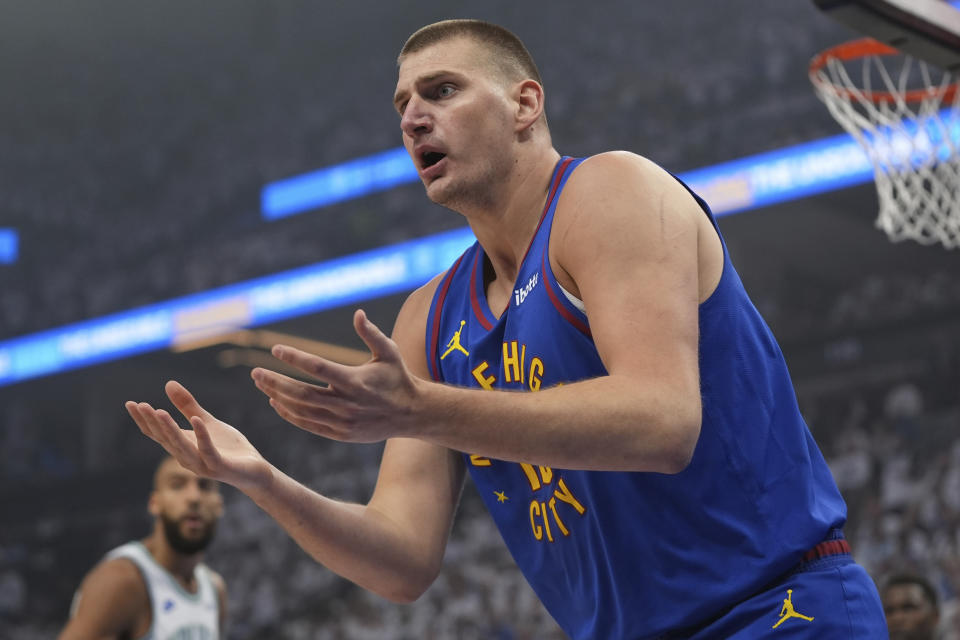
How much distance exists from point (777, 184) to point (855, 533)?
3145 mm

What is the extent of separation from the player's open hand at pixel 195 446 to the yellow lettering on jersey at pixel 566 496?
0.54 metres

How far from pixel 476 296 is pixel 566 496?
1.68 ft

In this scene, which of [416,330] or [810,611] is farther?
[416,330]

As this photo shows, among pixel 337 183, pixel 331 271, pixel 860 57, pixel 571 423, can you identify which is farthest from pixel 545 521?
pixel 337 183

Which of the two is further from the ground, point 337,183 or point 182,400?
point 337,183

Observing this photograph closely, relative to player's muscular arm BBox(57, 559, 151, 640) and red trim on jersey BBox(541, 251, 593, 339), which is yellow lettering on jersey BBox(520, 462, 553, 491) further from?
player's muscular arm BBox(57, 559, 151, 640)

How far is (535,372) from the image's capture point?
6.98 feet

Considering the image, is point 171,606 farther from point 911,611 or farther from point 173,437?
point 173,437

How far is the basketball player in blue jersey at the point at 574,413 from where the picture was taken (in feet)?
5.59

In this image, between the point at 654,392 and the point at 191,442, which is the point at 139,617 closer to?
the point at 191,442

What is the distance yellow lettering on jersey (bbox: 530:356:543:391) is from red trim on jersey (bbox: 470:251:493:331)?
7.9 inches

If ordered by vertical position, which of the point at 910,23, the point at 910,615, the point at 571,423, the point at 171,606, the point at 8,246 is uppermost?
the point at 8,246

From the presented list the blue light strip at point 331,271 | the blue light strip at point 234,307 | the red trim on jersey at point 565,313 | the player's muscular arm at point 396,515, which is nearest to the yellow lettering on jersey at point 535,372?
the red trim on jersey at point 565,313

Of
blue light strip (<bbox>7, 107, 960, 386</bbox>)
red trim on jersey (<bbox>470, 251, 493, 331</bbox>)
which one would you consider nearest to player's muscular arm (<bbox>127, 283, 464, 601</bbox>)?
red trim on jersey (<bbox>470, 251, 493, 331</bbox>)
